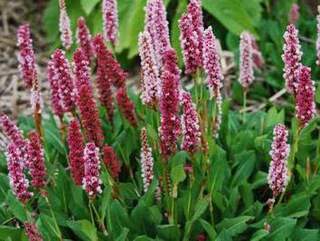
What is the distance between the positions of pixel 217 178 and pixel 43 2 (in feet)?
10.8

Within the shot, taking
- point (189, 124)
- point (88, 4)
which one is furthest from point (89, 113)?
point (88, 4)

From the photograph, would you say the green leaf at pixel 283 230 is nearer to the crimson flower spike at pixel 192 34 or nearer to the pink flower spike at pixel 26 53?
the crimson flower spike at pixel 192 34

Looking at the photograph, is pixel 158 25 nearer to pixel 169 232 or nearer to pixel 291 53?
pixel 291 53

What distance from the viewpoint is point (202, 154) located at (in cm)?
284

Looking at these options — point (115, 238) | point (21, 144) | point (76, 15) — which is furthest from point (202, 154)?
point (76, 15)

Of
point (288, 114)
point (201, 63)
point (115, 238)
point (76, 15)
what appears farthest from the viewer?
point (76, 15)

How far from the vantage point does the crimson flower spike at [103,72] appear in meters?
2.78

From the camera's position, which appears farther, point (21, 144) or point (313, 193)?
point (313, 193)

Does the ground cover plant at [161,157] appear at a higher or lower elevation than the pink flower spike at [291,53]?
lower

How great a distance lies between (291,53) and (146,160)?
0.64 meters

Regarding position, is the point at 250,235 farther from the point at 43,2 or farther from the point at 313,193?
the point at 43,2

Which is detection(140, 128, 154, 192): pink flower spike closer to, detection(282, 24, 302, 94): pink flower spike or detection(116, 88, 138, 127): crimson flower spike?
detection(116, 88, 138, 127): crimson flower spike

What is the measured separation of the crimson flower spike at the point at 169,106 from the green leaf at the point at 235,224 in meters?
0.37

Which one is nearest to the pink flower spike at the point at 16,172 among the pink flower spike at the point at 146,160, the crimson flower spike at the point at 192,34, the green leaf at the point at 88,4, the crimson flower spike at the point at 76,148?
the crimson flower spike at the point at 76,148
